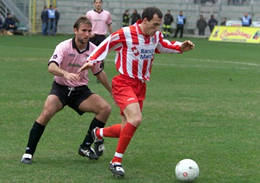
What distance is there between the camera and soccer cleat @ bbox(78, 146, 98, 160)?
7.61m

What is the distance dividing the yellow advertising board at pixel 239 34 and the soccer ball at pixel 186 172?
32358 millimetres

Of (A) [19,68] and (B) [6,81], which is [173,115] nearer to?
(B) [6,81]

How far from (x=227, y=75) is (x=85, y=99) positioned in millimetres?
11232

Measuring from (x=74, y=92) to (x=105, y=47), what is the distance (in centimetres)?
76

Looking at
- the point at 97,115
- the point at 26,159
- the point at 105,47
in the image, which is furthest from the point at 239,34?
the point at 26,159

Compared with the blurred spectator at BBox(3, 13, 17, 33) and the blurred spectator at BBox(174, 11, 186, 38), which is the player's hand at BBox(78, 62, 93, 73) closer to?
the blurred spectator at BBox(3, 13, 17, 33)

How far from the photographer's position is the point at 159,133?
9.35 metres

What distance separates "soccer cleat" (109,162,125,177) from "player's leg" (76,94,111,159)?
862mm

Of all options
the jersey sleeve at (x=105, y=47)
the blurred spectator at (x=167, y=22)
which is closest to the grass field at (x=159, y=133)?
the jersey sleeve at (x=105, y=47)

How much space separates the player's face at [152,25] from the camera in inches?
278

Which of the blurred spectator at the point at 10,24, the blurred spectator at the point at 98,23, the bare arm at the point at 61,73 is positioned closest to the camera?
the bare arm at the point at 61,73

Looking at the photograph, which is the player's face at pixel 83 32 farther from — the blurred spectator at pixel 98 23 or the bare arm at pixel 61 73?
the blurred spectator at pixel 98 23

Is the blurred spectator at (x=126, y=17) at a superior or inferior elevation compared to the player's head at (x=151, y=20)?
inferior

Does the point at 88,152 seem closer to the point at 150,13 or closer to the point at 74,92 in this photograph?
the point at 74,92
